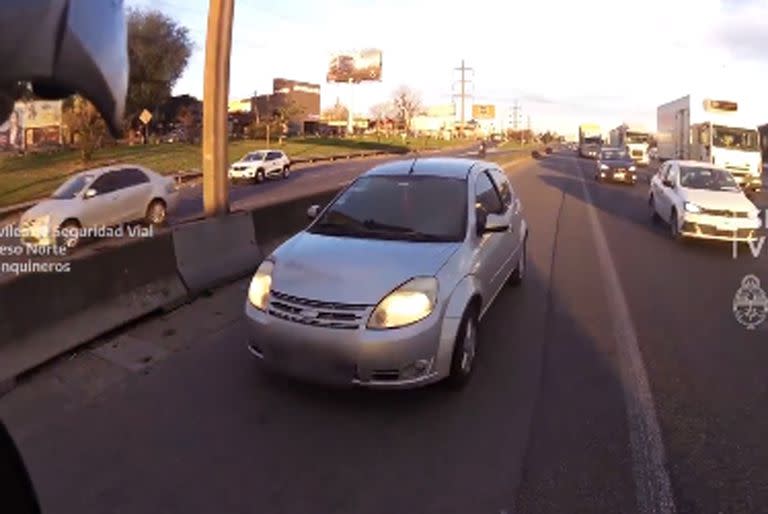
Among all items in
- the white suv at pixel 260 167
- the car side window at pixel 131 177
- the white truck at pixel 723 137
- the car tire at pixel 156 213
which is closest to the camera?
the car side window at pixel 131 177

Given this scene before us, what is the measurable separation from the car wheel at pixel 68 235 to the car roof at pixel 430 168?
Result: 8.55 m

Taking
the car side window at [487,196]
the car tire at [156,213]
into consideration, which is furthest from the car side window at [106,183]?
the car side window at [487,196]

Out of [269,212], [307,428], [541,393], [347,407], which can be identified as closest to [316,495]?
[307,428]

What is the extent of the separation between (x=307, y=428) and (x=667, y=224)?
11847 millimetres

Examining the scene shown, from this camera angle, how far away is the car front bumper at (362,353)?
436 centimetres

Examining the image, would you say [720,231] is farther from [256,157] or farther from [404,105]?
[404,105]

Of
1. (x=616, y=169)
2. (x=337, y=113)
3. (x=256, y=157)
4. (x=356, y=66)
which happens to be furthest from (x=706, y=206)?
(x=337, y=113)

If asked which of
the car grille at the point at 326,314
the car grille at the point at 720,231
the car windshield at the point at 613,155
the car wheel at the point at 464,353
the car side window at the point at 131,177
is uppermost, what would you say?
the car windshield at the point at 613,155

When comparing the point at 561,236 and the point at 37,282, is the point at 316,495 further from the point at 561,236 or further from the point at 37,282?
the point at 561,236

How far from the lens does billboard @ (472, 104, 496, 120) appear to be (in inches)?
6531

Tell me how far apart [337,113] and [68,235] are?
12950cm

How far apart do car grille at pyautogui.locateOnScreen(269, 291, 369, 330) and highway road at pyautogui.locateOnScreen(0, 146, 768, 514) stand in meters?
0.63

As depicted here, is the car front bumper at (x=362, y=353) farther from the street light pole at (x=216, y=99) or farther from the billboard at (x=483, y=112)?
the billboard at (x=483, y=112)

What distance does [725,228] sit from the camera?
37.6ft
